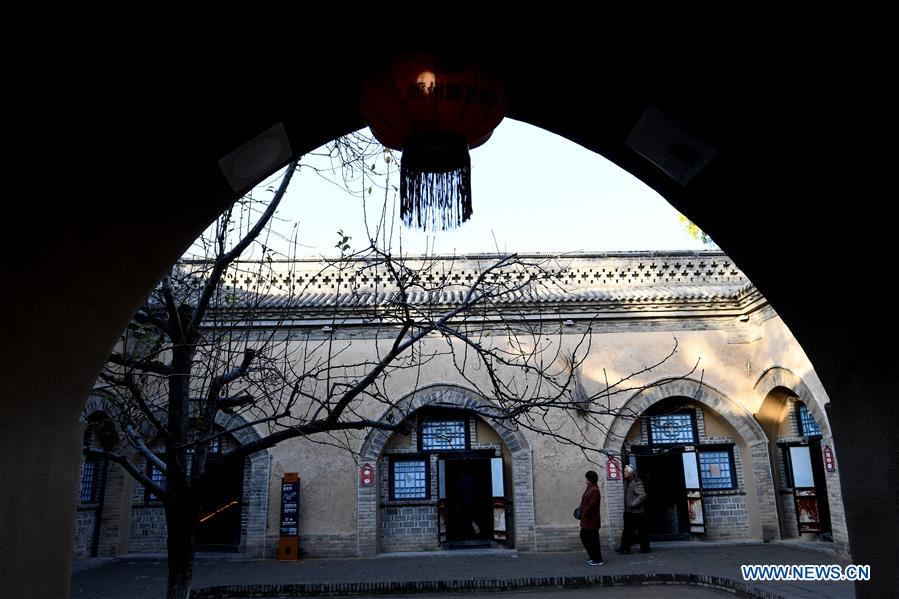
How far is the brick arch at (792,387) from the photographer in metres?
10.2

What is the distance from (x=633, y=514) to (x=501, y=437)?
8.28ft

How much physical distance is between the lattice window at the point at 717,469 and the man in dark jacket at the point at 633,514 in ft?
6.06

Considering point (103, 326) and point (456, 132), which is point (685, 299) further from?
point (103, 326)

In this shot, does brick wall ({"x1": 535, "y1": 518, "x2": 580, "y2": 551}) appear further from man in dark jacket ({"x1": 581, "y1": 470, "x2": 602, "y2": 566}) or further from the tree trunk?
the tree trunk

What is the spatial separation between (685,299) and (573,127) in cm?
1048

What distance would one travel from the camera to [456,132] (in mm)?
2646

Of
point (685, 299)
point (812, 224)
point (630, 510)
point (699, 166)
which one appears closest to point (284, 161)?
point (699, 166)

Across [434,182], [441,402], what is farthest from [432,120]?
[441,402]

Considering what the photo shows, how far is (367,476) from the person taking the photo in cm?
1162

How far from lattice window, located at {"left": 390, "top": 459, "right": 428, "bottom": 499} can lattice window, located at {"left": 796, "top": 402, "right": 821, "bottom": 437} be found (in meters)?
6.54

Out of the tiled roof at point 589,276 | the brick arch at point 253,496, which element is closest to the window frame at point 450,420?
the tiled roof at point 589,276

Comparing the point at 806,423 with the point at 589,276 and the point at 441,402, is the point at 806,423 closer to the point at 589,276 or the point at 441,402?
the point at 589,276

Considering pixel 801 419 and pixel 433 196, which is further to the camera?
pixel 801 419

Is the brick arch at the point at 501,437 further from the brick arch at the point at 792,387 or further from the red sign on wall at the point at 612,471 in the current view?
the brick arch at the point at 792,387
